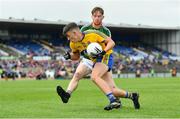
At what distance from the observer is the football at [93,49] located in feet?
32.8

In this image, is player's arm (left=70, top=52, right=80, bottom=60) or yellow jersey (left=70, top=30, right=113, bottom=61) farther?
player's arm (left=70, top=52, right=80, bottom=60)

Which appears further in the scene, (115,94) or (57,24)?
(57,24)

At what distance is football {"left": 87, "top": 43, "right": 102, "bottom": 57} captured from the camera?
32.8ft

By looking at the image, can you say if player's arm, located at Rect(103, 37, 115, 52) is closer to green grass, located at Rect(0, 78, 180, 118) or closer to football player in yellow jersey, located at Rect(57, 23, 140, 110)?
football player in yellow jersey, located at Rect(57, 23, 140, 110)

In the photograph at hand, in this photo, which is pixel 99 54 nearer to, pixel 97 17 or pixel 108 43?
pixel 108 43

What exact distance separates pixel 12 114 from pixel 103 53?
2.03 metres

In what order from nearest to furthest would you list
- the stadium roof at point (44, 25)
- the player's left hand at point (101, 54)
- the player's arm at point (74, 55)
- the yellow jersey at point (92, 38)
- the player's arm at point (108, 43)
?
the player's left hand at point (101, 54), the player's arm at point (108, 43), the yellow jersey at point (92, 38), the player's arm at point (74, 55), the stadium roof at point (44, 25)

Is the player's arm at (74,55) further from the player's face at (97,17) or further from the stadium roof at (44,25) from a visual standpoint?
the stadium roof at (44,25)

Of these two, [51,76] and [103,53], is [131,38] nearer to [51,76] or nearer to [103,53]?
[51,76]

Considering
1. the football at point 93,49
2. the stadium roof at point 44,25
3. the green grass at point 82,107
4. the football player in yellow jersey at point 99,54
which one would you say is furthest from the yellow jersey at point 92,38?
the stadium roof at point 44,25

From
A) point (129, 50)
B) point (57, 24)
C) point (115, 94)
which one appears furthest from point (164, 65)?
point (115, 94)

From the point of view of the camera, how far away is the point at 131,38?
92250mm

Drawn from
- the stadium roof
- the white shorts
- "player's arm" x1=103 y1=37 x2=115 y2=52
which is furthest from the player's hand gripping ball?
the stadium roof

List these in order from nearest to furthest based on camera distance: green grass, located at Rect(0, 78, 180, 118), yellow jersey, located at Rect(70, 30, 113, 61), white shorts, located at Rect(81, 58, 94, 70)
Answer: green grass, located at Rect(0, 78, 180, 118), yellow jersey, located at Rect(70, 30, 113, 61), white shorts, located at Rect(81, 58, 94, 70)
